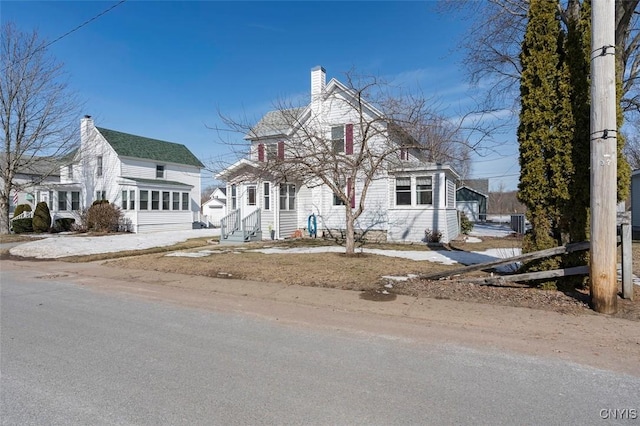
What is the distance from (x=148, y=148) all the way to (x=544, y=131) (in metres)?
29.8

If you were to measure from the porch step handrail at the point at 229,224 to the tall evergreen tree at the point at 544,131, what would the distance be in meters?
13.5

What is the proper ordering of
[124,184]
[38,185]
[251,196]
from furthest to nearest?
[38,185]
[124,184]
[251,196]

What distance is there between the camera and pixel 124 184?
25.1 meters

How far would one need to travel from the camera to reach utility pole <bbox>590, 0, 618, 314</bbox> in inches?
211

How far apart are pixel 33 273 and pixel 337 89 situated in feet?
45.4

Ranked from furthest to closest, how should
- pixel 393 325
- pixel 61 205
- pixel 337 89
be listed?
pixel 61 205, pixel 337 89, pixel 393 325

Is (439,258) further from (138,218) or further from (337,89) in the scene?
(138,218)

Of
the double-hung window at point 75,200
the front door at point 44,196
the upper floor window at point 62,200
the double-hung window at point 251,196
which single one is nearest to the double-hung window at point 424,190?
the double-hung window at point 251,196

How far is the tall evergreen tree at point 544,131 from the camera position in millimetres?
6668

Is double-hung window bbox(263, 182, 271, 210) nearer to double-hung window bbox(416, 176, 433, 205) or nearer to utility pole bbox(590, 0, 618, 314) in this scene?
double-hung window bbox(416, 176, 433, 205)

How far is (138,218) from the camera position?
82.4 feet

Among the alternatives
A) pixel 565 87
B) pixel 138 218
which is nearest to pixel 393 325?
pixel 565 87

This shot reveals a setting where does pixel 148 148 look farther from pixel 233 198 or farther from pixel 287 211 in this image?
pixel 287 211

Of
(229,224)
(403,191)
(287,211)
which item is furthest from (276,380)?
(287,211)
